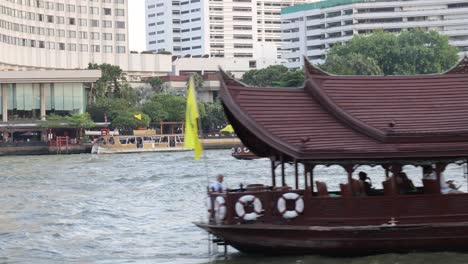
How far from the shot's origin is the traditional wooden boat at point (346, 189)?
17906mm

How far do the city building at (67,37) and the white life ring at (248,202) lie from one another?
88.8m

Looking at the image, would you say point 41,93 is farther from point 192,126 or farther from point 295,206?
point 295,206

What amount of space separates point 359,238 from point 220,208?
2.41 meters

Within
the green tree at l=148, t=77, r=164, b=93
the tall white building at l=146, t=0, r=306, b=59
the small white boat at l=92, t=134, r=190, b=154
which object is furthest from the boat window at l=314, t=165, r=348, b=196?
the tall white building at l=146, t=0, r=306, b=59

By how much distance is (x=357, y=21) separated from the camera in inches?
5428

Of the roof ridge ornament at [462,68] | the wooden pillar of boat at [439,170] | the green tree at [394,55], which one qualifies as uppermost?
the green tree at [394,55]

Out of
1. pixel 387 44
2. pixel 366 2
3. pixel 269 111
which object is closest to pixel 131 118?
pixel 387 44

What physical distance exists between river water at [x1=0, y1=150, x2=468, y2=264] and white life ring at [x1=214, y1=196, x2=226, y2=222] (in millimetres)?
968

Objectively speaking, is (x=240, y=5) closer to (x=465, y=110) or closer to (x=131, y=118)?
(x=131, y=118)

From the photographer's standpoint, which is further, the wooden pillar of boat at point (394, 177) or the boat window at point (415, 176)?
the boat window at point (415, 176)

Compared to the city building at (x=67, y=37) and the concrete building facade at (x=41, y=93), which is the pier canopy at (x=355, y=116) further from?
the city building at (x=67, y=37)

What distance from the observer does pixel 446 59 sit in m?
109

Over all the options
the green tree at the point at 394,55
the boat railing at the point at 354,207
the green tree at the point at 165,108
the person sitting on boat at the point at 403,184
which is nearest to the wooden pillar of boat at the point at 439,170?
the boat railing at the point at 354,207

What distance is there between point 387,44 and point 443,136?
90.4 metres
